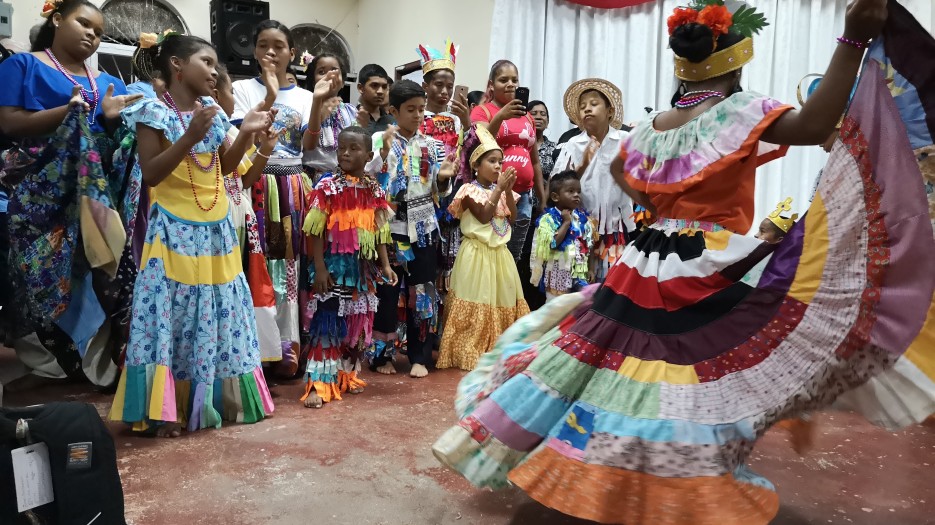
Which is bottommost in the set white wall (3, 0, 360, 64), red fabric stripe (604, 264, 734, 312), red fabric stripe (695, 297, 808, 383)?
red fabric stripe (695, 297, 808, 383)

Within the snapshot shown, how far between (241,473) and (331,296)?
1340mm

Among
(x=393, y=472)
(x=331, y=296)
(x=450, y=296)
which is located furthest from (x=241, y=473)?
(x=450, y=296)

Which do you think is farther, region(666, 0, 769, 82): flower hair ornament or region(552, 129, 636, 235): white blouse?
region(552, 129, 636, 235): white blouse

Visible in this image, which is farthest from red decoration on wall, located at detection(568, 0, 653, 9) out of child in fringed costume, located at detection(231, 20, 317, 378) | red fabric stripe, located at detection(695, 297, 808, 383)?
red fabric stripe, located at detection(695, 297, 808, 383)

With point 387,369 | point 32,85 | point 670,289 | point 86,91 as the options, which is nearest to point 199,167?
point 86,91

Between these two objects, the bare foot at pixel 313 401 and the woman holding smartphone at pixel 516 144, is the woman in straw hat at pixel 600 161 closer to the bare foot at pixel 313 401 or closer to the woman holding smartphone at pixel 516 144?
the woman holding smartphone at pixel 516 144

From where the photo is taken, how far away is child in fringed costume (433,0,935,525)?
77.8 inches

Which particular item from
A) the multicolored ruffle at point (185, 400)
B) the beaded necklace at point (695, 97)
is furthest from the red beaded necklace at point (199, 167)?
the beaded necklace at point (695, 97)

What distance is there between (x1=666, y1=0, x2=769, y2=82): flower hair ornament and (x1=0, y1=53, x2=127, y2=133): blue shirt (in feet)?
10.2

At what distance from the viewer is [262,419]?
11.6ft

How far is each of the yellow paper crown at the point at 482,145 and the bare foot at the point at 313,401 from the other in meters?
1.94

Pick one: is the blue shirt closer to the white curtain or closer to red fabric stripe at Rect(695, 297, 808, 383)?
red fabric stripe at Rect(695, 297, 808, 383)

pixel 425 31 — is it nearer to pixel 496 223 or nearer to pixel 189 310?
pixel 496 223

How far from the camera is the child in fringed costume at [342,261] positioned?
395 cm
